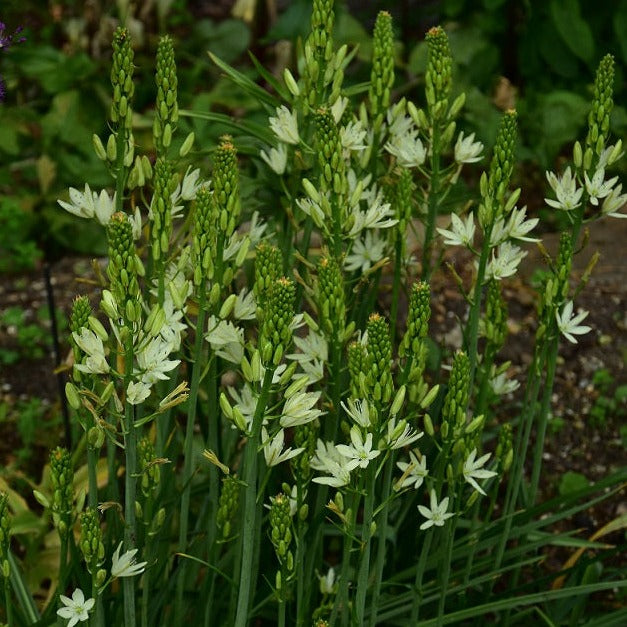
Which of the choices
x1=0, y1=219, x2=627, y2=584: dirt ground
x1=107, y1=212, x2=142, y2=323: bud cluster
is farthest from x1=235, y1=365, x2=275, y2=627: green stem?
x1=0, y1=219, x2=627, y2=584: dirt ground

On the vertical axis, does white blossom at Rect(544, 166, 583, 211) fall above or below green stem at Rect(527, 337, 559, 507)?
above

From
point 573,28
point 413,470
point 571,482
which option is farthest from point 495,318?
point 573,28

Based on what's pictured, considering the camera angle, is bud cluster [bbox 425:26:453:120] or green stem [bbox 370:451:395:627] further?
bud cluster [bbox 425:26:453:120]

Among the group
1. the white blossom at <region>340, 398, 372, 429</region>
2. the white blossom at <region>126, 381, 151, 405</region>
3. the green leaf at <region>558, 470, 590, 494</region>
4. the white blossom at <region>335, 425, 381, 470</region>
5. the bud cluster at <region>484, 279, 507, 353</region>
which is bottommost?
the green leaf at <region>558, 470, 590, 494</region>

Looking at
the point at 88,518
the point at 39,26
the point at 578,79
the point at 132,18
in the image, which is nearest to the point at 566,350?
the point at 578,79

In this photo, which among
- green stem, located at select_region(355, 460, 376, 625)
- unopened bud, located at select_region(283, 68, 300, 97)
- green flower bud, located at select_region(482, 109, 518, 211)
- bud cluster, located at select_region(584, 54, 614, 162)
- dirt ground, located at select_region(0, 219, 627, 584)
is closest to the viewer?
green stem, located at select_region(355, 460, 376, 625)

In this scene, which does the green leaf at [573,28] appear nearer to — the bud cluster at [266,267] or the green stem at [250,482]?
the bud cluster at [266,267]

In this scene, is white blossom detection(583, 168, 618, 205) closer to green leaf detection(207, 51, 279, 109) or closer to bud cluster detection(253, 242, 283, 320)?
bud cluster detection(253, 242, 283, 320)

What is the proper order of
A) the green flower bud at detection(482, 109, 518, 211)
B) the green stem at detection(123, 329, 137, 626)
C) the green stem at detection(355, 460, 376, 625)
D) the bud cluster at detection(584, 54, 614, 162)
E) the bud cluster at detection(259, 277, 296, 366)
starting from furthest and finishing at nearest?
the bud cluster at detection(584, 54, 614, 162), the green flower bud at detection(482, 109, 518, 211), the green stem at detection(355, 460, 376, 625), the green stem at detection(123, 329, 137, 626), the bud cluster at detection(259, 277, 296, 366)

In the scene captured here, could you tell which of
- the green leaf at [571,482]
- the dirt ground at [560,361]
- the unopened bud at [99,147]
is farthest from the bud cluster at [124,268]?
the green leaf at [571,482]
